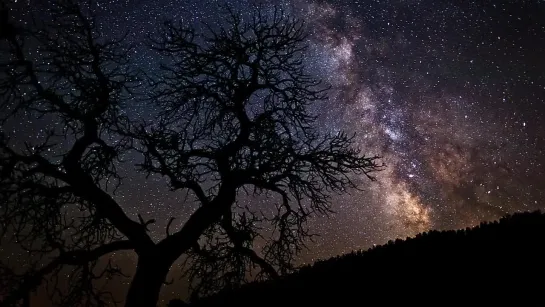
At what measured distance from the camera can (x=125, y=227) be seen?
9414 millimetres

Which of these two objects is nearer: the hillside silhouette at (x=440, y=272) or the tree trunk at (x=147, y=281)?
the hillside silhouette at (x=440, y=272)

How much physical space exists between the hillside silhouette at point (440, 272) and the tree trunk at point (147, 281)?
3251 mm

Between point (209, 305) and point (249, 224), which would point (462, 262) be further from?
point (249, 224)

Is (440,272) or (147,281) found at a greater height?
(147,281)

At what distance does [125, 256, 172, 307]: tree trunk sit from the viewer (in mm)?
8719

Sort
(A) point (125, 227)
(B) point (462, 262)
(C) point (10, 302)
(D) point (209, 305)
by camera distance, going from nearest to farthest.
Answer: (B) point (462, 262) → (D) point (209, 305) → (C) point (10, 302) → (A) point (125, 227)

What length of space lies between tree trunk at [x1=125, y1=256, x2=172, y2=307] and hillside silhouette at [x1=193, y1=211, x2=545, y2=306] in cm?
325

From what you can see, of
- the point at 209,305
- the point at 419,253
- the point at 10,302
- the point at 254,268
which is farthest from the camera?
the point at 254,268

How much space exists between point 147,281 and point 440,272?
18.8ft

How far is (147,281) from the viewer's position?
29.2ft

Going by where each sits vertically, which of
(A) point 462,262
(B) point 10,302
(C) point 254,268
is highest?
(C) point 254,268

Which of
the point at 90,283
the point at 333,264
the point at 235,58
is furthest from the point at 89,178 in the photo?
the point at 333,264

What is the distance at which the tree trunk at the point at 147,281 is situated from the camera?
8719mm

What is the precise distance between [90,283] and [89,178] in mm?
2082
